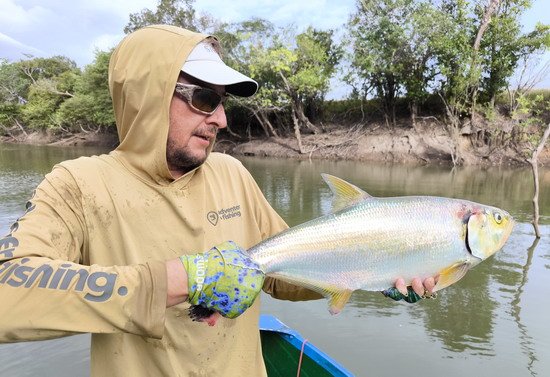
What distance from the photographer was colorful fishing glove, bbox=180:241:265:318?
1542 mm

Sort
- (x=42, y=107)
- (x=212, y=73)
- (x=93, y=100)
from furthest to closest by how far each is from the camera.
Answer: (x=42, y=107), (x=93, y=100), (x=212, y=73)

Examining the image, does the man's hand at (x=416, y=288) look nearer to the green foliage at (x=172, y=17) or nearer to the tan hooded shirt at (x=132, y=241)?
the tan hooded shirt at (x=132, y=241)

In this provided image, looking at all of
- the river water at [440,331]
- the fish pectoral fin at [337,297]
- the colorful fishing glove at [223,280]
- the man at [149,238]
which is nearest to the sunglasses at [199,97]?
the man at [149,238]

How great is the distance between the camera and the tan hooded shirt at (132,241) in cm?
136

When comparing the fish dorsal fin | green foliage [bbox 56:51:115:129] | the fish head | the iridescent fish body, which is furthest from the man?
green foliage [bbox 56:51:115:129]

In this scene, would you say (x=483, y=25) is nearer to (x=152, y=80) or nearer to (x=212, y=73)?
(x=212, y=73)

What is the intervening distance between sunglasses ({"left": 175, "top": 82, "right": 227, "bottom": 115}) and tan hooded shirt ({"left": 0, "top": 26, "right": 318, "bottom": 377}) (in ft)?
0.35

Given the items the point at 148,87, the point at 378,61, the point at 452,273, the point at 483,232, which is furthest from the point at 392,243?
the point at 378,61

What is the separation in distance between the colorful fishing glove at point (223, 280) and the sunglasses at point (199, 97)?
2.43ft

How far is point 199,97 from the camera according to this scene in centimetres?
207

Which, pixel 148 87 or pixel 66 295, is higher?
pixel 148 87

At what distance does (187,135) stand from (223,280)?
83cm

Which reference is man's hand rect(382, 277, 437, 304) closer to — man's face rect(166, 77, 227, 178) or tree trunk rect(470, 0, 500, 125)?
man's face rect(166, 77, 227, 178)

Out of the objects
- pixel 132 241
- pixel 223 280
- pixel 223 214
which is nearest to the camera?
pixel 223 280
